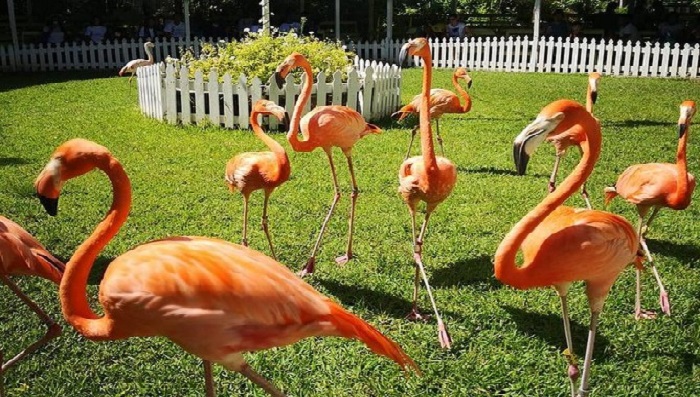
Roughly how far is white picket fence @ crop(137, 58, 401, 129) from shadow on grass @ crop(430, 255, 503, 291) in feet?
14.4

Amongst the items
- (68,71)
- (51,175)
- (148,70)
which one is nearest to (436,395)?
(51,175)

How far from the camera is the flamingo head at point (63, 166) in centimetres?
245

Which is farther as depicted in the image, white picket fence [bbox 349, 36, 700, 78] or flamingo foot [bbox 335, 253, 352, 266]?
white picket fence [bbox 349, 36, 700, 78]

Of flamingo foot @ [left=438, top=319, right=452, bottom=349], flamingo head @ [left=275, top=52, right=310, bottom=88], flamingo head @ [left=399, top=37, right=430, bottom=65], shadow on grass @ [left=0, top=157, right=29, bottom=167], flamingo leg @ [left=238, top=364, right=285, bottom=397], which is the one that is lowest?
flamingo foot @ [left=438, top=319, right=452, bottom=349]

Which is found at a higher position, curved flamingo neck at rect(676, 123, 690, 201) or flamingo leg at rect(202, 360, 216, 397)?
curved flamingo neck at rect(676, 123, 690, 201)

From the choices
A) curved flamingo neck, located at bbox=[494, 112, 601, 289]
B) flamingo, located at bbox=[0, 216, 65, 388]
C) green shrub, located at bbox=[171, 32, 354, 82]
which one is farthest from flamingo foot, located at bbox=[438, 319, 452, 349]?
green shrub, located at bbox=[171, 32, 354, 82]

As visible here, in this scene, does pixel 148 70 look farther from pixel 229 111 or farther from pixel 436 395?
pixel 436 395

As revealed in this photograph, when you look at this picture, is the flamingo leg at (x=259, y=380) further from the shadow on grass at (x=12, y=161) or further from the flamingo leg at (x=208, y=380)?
the shadow on grass at (x=12, y=161)

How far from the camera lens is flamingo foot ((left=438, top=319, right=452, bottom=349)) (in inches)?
142

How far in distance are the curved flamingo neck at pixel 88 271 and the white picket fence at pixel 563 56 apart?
626 inches

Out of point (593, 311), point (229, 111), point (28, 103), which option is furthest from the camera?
point (28, 103)

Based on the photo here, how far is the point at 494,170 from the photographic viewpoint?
7090 millimetres

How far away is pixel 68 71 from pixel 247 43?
9.53 metres

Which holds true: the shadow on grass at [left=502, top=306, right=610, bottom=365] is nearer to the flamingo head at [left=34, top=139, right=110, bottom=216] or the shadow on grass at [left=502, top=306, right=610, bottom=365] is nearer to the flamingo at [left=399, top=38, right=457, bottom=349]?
the flamingo at [left=399, top=38, right=457, bottom=349]
